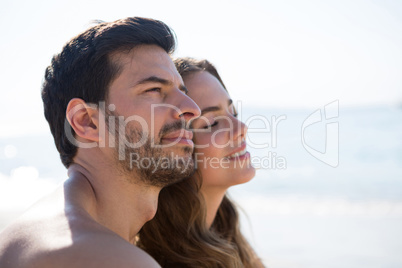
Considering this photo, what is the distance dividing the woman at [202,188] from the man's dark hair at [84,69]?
1.02 metres

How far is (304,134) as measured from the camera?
18.4m

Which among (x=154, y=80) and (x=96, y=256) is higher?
(x=154, y=80)

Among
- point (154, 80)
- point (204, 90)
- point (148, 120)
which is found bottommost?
point (148, 120)

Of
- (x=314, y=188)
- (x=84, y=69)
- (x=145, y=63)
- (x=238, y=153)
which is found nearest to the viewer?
(x=84, y=69)

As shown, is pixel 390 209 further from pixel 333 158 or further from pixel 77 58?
pixel 77 58

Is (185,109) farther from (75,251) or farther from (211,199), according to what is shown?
(75,251)

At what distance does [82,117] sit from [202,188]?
1.52 metres

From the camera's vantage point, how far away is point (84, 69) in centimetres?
285

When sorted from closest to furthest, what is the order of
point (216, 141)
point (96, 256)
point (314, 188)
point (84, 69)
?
1. point (96, 256)
2. point (84, 69)
3. point (216, 141)
4. point (314, 188)

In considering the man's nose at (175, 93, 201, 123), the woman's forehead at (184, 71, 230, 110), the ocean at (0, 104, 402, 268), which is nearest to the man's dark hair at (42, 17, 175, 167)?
the man's nose at (175, 93, 201, 123)

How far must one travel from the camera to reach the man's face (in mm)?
2787

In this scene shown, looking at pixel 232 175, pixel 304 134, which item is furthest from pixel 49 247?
pixel 304 134

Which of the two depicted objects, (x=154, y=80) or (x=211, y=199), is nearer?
(x=154, y=80)

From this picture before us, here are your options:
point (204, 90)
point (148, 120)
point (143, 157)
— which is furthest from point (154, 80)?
point (204, 90)
